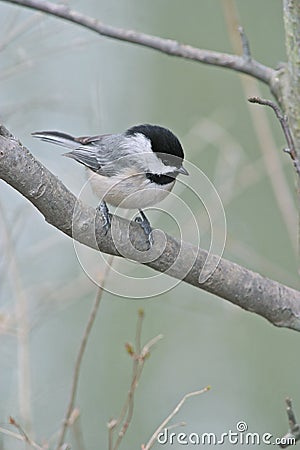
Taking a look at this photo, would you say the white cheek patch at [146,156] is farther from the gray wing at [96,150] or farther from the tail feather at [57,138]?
the tail feather at [57,138]

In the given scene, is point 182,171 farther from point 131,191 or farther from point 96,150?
point 96,150

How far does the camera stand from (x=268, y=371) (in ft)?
13.8

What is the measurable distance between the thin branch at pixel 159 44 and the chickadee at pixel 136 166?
0.81 ft

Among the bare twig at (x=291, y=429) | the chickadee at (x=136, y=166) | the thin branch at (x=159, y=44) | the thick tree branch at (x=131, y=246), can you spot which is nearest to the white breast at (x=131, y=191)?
the chickadee at (x=136, y=166)

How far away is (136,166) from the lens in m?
1.98

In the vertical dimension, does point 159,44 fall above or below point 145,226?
above

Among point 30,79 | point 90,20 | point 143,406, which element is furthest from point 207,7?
point 90,20

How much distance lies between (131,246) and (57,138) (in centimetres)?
53

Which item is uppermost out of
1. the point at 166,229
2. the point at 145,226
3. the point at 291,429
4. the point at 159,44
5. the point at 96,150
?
the point at 159,44

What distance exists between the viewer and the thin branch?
6.65 ft

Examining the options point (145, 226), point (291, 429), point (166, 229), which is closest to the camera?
point (291, 429)

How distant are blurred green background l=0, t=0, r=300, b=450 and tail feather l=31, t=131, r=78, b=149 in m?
0.27

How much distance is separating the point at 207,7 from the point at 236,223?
2155mm

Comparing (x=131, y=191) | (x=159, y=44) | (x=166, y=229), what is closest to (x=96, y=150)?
(x=131, y=191)
